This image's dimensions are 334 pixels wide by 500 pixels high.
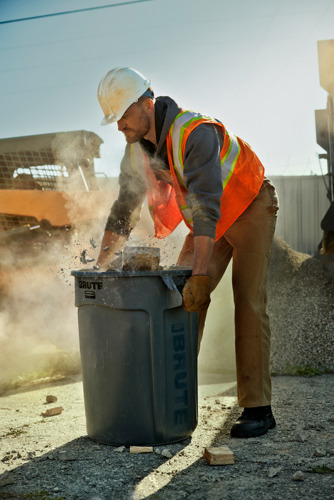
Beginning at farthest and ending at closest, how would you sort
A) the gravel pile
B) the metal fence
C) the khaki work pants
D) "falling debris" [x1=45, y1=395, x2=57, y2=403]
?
the metal fence → the gravel pile → "falling debris" [x1=45, y1=395, x2=57, y2=403] → the khaki work pants

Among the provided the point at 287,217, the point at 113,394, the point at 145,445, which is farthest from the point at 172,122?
the point at 287,217

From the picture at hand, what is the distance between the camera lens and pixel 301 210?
1207cm

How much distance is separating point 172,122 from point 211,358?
9.04 ft

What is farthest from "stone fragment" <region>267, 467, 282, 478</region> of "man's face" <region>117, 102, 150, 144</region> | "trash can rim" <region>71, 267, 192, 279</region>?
"man's face" <region>117, 102, 150, 144</region>

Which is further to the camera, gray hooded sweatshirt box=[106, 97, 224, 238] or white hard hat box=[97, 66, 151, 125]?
white hard hat box=[97, 66, 151, 125]

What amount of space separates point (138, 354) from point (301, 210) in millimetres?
10165

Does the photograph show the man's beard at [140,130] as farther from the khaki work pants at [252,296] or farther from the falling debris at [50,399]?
the falling debris at [50,399]

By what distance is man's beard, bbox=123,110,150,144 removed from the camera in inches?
108

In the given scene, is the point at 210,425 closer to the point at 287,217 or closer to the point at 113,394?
the point at 113,394

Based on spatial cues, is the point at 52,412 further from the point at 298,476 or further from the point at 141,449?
the point at 298,476

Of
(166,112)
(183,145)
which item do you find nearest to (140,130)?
(166,112)

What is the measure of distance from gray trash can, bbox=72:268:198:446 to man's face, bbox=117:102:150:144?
781mm

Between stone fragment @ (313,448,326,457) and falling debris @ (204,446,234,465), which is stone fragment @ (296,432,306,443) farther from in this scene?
falling debris @ (204,446,234,465)

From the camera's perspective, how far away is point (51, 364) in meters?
4.68
